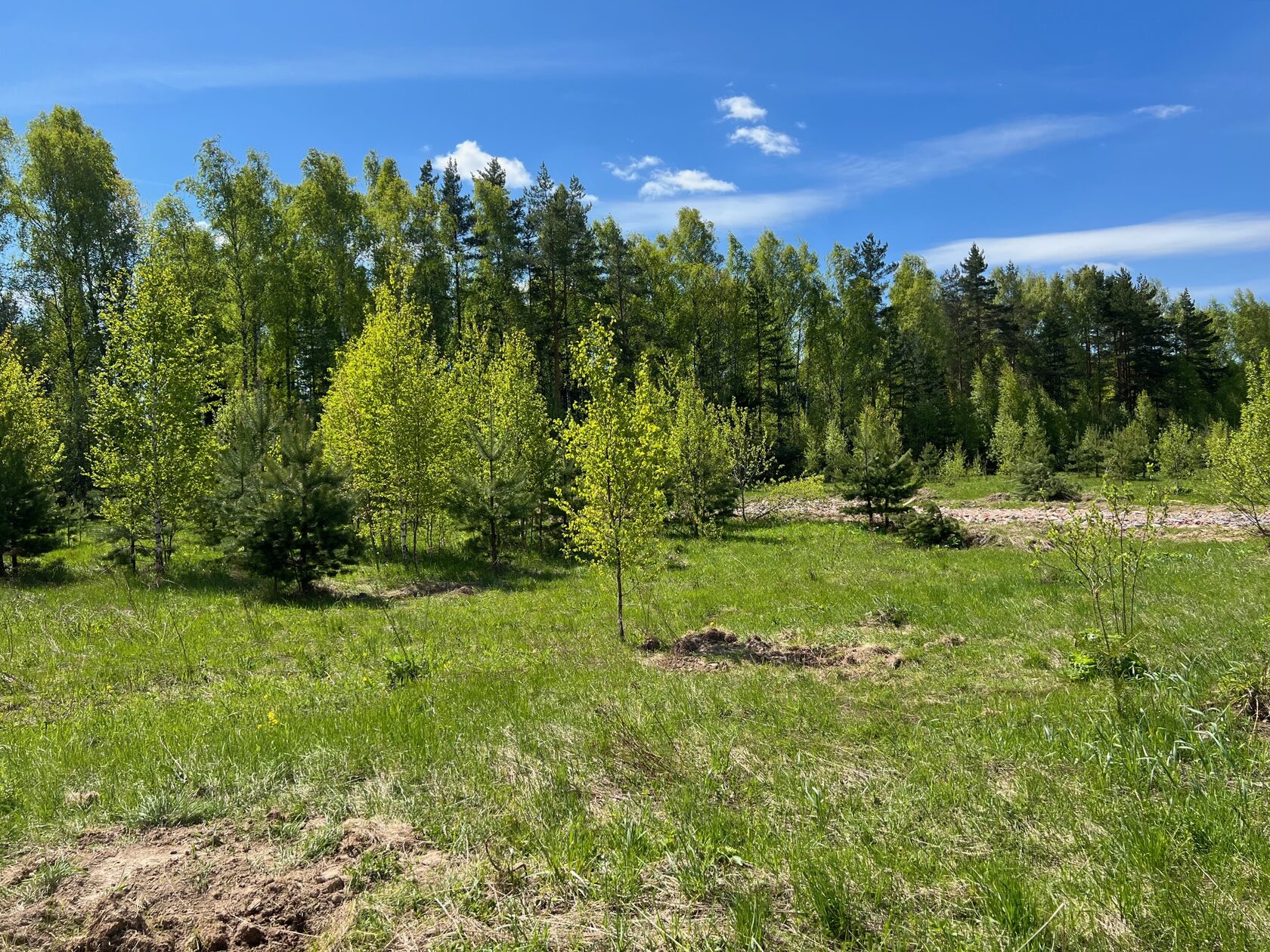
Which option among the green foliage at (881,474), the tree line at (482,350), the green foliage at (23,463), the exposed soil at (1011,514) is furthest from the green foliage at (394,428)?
the exposed soil at (1011,514)

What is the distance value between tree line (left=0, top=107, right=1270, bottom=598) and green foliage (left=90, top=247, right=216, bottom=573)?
8 centimetres

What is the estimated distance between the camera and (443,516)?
24.2 m

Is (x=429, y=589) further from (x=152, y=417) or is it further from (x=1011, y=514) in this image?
(x=1011, y=514)

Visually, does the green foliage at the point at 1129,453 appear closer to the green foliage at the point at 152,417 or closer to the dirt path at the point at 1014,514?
the dirt path at the point at 1014,514

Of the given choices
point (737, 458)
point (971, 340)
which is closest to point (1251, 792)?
point (737, 458)

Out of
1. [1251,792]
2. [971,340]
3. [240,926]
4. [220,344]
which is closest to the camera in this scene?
[240,926]

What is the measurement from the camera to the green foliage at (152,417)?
57.4ft

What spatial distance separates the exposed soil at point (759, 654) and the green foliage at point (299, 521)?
32.8ft

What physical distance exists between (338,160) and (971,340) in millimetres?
57358

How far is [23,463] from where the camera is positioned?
17281 mm

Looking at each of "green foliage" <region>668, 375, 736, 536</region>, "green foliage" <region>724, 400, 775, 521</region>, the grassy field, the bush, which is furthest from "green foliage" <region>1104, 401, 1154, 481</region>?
the grassy field

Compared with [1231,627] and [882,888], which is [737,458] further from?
[882,888]

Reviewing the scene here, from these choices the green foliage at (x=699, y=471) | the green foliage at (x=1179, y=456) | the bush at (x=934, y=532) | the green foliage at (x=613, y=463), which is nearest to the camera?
the green foliage at (x=613, y=463)

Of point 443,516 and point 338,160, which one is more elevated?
point 338,160
